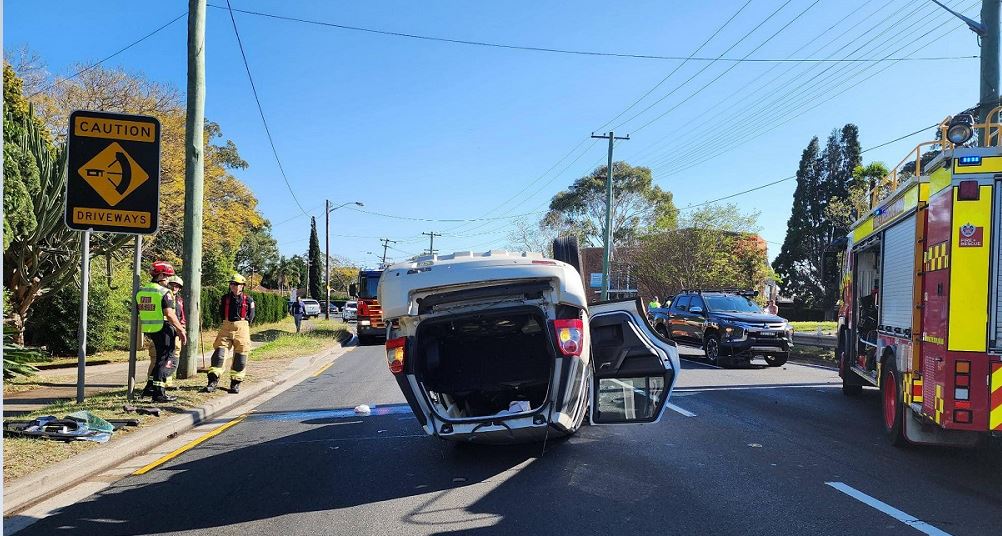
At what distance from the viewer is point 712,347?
52.6 feet

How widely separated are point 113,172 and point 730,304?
1323 cm

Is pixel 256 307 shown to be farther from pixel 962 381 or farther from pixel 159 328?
pixel 962 381

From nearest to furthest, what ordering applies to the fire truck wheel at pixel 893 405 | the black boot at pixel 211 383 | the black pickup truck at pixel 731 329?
the fire truck wheel at pixel 893 405, the black boot at pixel 211 383, the black pickup truck at pixel 731 329

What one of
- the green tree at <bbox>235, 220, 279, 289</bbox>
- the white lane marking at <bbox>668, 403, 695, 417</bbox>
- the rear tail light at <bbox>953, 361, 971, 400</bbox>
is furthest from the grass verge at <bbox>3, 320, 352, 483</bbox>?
the green tree at <bbox>235, 220, 279, 289</bbox>

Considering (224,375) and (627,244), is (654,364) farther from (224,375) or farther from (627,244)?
(627,244)

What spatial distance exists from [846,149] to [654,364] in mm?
50952

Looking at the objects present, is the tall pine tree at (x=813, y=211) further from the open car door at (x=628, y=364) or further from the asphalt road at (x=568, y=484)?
the open car door at (x=628, y=364)

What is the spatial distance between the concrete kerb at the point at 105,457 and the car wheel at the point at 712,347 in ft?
31.4

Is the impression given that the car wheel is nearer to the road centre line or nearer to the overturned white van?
the overturned white van

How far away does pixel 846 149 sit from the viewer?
5069 cm

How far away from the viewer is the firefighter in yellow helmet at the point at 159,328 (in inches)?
356

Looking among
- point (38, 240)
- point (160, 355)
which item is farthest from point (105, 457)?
point (38, 240)

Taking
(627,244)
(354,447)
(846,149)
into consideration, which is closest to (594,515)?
(354,447)

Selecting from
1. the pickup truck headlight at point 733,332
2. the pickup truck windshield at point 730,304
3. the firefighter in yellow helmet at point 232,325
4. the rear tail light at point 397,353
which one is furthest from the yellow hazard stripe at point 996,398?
the pickup truck windshield at point 730,304
